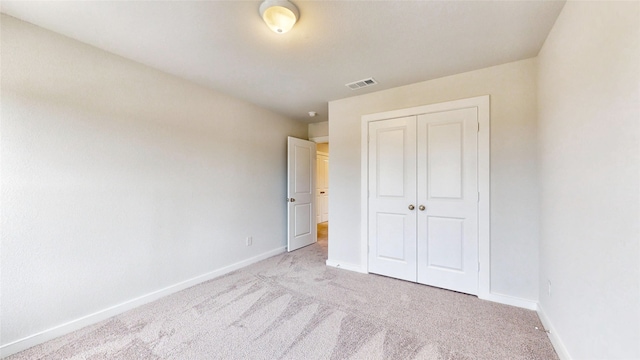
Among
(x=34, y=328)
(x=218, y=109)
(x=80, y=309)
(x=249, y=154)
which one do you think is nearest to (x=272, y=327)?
(x=80, y=309)

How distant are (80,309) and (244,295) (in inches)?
51.4

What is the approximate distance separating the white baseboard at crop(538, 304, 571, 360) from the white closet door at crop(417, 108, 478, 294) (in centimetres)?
54

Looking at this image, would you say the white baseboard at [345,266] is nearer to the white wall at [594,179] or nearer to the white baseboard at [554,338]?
the white baseboard at [554,338]

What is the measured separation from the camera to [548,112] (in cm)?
188

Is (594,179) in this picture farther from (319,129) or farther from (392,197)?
(319,129)

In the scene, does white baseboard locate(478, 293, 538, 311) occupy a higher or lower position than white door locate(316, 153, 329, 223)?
lower

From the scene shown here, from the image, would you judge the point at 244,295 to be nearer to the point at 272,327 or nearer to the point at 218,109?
the point at 272,327

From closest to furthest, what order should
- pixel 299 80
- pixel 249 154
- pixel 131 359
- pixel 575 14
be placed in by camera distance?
pixel 575 14
pixel 131 359
pixel 299 80
pixel 249 154

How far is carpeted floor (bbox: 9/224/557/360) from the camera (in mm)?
1661

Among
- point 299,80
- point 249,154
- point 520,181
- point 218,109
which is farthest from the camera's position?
point 249,154

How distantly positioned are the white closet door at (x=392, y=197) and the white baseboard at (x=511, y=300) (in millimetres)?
719

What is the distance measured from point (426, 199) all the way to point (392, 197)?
0.39 meters

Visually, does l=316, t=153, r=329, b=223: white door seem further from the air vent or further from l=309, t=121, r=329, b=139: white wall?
the air vent

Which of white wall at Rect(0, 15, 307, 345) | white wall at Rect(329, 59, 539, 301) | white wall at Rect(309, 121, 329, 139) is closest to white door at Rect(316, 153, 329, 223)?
white wall at Rect(309, 121, 329, 139)
